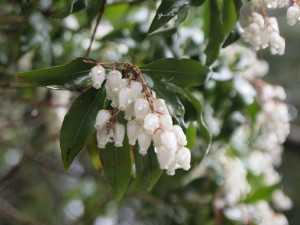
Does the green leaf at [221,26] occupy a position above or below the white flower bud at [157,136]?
below

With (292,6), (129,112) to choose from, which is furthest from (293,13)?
(129,112)

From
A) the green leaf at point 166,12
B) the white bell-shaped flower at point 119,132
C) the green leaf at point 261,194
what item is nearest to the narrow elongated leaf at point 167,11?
the green leaf at point 166,12

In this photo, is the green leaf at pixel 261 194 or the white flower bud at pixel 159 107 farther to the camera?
the green leaf at pixel 261 194

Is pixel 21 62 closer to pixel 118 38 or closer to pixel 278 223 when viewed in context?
pixel 118 38

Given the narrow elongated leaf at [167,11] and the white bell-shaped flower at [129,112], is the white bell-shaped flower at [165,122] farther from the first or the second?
the narrow elongated leaf at [167,11]

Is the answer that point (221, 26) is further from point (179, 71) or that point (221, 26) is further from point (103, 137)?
A: point (103, 137)

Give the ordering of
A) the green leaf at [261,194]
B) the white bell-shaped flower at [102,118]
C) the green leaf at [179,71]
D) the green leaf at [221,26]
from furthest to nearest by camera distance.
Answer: the green leaf at [261,194], the green leaf at [221,26], the green leaf at [179,71], the white bell-shaped flower at [102,118]

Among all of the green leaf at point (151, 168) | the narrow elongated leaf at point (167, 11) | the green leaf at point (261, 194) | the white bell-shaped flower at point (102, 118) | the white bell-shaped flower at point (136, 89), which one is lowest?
the green leaf at point (261, 194)

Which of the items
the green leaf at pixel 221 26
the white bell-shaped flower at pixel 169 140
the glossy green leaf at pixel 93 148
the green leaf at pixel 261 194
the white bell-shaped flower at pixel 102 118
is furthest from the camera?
the green leaf at pixel 261 194
